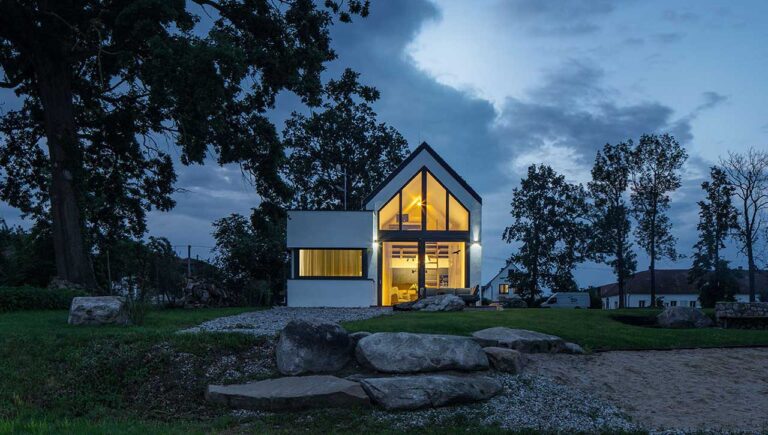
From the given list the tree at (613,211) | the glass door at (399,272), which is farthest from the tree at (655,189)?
the glass door at (399,272)

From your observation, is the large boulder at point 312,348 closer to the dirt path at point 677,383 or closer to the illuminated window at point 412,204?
the dirt path at point 677,383

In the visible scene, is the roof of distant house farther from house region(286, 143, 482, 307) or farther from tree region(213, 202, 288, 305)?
tree region(213, 202, 288, 305)

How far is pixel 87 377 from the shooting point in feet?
32.4

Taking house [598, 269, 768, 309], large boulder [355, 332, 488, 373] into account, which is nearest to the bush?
large boulder [355, 332, 488, 373]

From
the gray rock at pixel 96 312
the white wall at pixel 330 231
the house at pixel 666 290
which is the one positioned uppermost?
the white wall at pixel 330 231

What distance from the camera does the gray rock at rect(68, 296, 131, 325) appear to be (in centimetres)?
1338

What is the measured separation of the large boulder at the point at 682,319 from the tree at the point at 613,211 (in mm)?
20677

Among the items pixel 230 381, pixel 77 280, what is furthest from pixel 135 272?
pixel 230 381

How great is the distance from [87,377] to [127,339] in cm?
128

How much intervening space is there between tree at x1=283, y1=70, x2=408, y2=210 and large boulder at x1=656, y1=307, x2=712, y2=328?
24525 millimetres

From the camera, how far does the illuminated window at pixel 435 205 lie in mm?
26750

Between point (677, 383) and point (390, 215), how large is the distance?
17.0 m

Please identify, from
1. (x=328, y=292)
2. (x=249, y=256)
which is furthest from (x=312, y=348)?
(x=249, y=256)

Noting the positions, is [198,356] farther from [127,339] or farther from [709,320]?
[709,320]
